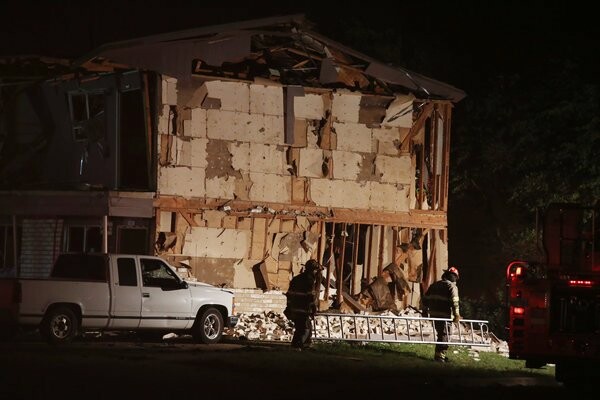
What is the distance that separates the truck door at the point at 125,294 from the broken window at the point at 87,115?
24.0 ft

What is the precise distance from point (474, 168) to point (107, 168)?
14.1 m

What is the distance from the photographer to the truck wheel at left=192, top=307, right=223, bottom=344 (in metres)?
21.8

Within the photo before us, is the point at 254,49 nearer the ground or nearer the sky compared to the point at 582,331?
nearer the sky

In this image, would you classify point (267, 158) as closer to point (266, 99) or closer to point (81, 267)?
point (266, 99)

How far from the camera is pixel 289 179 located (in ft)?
90.3

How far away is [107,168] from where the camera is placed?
27.1m

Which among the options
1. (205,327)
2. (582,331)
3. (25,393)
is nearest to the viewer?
(25,393)

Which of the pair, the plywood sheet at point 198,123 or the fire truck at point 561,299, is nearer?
the fire truck at point 561,299

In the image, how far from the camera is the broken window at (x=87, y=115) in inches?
1077

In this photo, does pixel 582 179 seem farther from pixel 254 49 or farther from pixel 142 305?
pixel 142 305

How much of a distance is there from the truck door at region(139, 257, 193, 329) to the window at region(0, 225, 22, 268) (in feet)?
26.3

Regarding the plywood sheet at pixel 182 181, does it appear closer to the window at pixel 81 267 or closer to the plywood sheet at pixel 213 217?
the plywood sheet at pixel 213 217

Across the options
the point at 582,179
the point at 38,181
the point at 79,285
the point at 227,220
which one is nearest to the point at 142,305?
the point at 79,285

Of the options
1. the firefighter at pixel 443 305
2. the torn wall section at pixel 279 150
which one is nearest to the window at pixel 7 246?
the torn wall section at pixel 279 150
